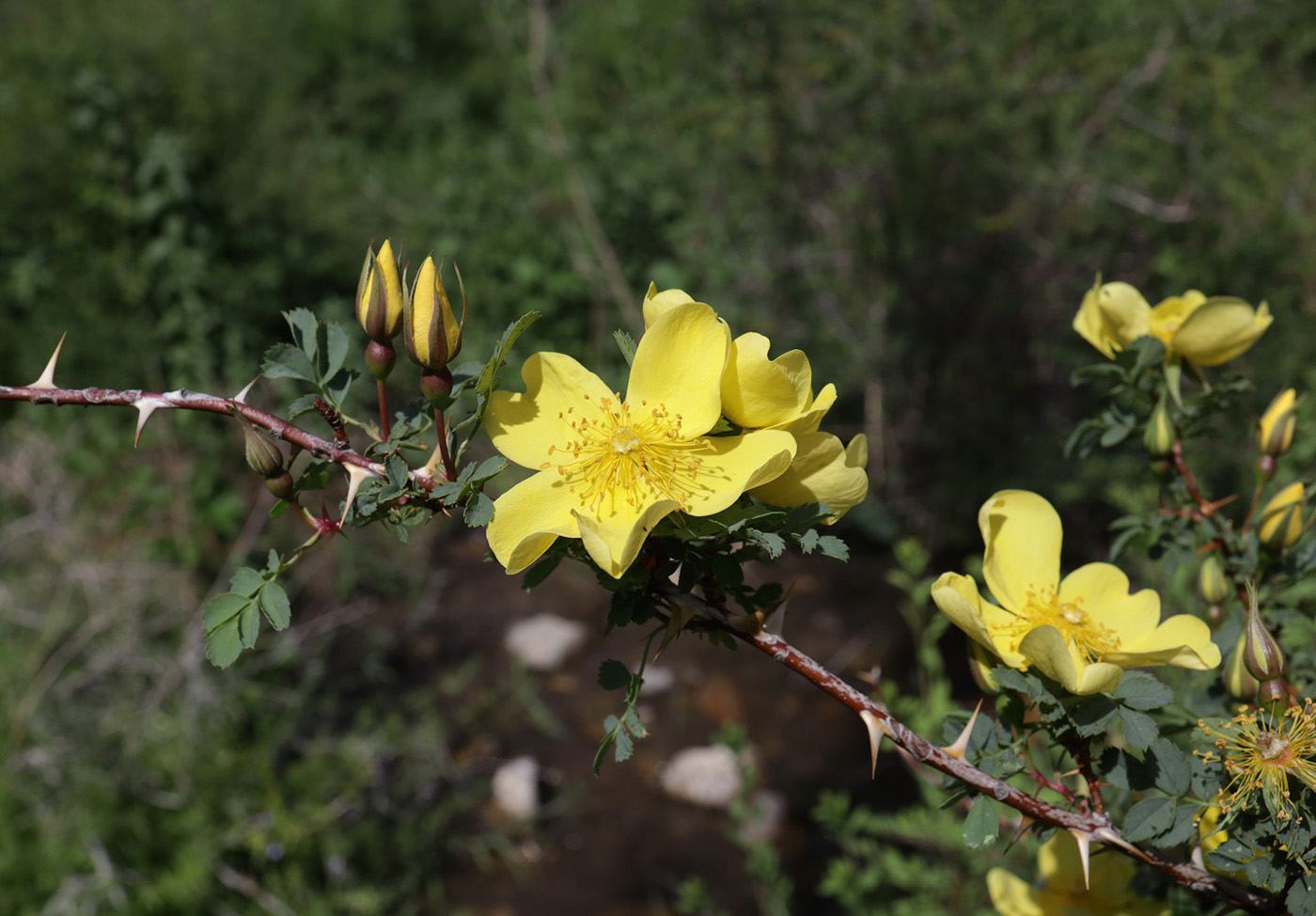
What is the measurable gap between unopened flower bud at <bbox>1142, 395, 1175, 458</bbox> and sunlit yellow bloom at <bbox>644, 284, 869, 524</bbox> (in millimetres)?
561

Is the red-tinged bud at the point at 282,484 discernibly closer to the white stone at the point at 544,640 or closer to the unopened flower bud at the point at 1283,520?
the unopened flower bud at the point at 1283,520

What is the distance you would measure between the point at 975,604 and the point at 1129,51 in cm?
335

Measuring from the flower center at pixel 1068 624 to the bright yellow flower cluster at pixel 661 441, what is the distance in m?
0.30

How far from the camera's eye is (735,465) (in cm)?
94

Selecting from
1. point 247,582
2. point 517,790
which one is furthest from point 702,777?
point 247,582

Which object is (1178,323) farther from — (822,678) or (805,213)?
(805,213)

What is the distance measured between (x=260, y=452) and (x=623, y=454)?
0.36 metres

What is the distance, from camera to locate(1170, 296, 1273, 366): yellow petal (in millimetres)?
1246

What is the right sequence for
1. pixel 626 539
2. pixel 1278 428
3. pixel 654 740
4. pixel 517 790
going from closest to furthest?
pixel 626 539 → pixel 1278 428 → pixel 517 790 → pixel 654 740

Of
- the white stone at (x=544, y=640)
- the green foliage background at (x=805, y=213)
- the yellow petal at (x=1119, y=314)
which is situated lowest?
the white stone at (x=544, y=640)

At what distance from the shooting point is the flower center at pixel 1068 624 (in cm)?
109

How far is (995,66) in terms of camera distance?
370cm

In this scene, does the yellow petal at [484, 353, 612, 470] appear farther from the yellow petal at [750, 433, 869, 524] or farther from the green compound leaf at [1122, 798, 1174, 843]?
the green compound leaf at [1122, 798, 1174, 843]

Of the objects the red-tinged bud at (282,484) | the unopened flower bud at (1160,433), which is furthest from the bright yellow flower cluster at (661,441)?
the unopened flower bud at (1160,433)
